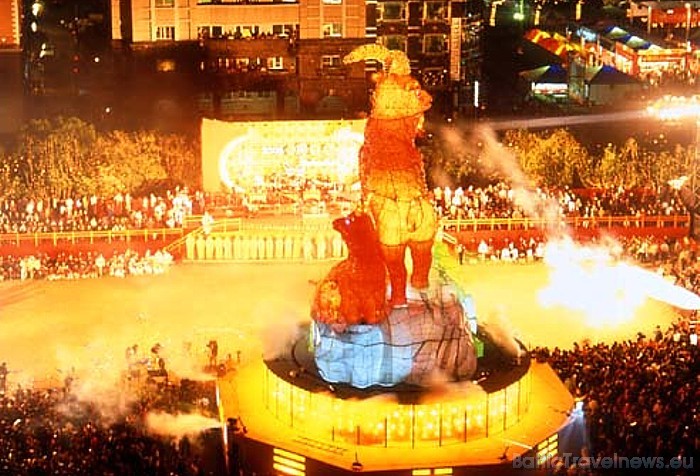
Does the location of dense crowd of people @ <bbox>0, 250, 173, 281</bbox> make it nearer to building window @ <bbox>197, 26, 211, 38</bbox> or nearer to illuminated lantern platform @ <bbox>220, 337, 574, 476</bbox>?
illuminated lantern platform @ <bbox>220, 337, 574, 476</bbox>

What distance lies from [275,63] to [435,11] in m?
8.74

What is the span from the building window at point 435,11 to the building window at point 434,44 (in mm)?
851

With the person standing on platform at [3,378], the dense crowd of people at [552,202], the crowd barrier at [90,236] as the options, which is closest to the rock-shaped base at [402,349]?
the person standing on platform at [3,378]

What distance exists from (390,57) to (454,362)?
5.83 metres

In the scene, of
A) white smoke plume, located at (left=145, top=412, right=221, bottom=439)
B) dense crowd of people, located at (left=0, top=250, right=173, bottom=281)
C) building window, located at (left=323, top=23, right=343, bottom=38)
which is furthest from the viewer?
building window, located at (left=323, top=23, right=343, bottom=38)

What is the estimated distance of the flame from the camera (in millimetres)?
30969

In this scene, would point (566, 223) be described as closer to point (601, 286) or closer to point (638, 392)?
point (601, 286)

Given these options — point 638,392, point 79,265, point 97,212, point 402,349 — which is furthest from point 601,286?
point 97,212

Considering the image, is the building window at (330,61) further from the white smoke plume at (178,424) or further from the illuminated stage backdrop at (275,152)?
the white smoke plume at (178,424)

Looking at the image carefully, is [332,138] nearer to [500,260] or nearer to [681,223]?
[500,260]

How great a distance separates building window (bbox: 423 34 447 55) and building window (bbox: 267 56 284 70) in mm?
7751

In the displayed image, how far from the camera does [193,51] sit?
174ft

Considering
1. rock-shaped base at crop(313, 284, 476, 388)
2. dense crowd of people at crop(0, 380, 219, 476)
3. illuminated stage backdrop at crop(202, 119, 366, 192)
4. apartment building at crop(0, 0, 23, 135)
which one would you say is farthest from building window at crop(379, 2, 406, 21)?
dense crowd of people at crop(0, 380, 219, 476)

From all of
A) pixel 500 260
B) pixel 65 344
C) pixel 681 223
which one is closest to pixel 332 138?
pixel 500 260
